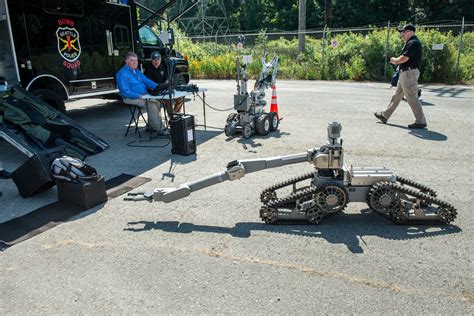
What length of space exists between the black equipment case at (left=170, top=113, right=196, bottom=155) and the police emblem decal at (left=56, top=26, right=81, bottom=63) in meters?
3.85

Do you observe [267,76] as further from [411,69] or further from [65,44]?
[65,44]

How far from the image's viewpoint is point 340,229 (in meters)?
4.23

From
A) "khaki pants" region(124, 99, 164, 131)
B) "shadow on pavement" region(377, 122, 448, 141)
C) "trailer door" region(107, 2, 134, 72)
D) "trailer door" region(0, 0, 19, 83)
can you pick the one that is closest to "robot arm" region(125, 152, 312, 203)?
"khaki pants" region(124, 99, 164, 131)

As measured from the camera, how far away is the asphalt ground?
313 centimetres

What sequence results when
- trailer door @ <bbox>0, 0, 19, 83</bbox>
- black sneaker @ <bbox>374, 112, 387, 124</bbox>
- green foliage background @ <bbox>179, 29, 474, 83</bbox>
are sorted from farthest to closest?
green foliage background @ <bbox>179, 29, 474, 83</bbox> < black sneaker @ <bbox>374, 112, 387, 124</bbox> < trailer door @ <bbox>0, 0, 19, 83</bbox>

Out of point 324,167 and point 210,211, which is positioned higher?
point 324,167

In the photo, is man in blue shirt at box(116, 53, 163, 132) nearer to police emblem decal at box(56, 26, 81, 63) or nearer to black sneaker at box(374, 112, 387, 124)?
police emblem decal at box(56, 26, 81, 63)

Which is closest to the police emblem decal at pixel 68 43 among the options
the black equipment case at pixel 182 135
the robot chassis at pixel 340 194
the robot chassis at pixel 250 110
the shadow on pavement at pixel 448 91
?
the black equipment case at pixel 182 135

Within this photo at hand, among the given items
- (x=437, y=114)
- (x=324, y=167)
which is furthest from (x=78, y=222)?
(x=437, y=114)

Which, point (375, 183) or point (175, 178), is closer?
point (375, 183)

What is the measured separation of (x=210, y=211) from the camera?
15.7ft

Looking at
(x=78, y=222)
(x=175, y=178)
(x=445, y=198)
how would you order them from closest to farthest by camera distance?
(x=78, y=222)
(x=445, y=198)
(x=175, y=178)

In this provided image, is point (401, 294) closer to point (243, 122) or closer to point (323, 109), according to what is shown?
point (243, 122)

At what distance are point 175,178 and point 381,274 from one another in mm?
3340
